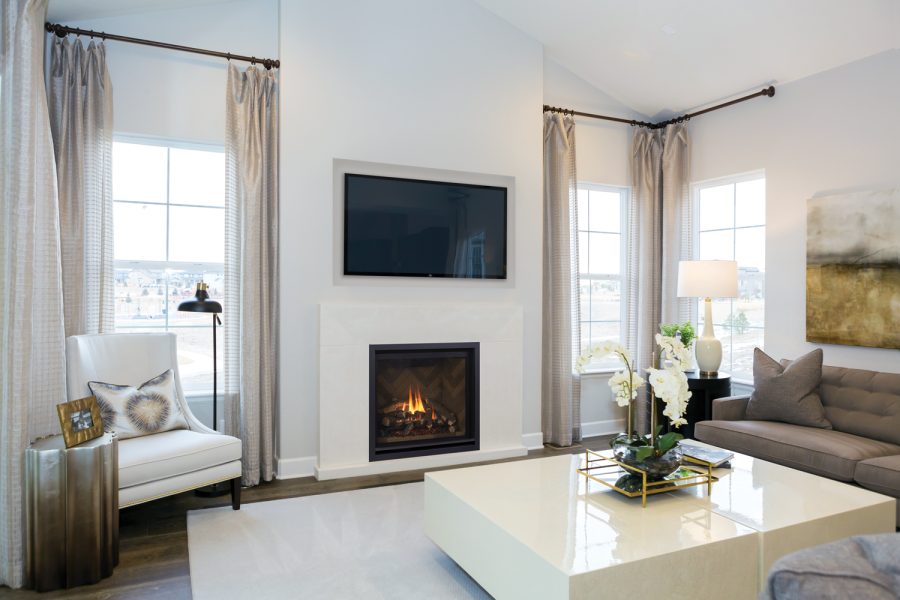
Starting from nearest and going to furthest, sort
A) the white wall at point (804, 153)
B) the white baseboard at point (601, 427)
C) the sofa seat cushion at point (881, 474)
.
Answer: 1. the sofa seat cushion at point (881, 474)
2. the white wall at point (804, 153)
3. the white baseboard at point (601, 427)

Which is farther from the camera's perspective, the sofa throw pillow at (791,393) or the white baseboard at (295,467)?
the white baseboard at (295,467)

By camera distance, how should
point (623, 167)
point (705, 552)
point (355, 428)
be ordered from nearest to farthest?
point (705, 552) → point (355, 428) → point (623, 167)

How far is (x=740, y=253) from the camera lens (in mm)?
4875

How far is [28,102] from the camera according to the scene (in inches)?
101

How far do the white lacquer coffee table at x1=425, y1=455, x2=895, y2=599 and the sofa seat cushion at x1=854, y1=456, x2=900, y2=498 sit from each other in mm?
433

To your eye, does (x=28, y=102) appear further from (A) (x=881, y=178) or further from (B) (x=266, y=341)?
(A) (x=881, y=178)

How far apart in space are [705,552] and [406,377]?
2.66 m

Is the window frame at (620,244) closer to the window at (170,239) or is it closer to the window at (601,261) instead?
the window at (601,261)

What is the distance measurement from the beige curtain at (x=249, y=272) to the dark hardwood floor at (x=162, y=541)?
30cm

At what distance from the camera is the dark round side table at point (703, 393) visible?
14.3 ft

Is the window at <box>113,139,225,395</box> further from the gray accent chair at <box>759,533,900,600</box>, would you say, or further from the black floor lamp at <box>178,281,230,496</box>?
the gray accent chair at <box>759,533,900,600</box>

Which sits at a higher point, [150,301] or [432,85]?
[432,85]

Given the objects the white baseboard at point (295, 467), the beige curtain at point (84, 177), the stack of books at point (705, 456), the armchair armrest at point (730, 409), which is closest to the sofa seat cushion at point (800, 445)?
the armchair armrest at point (730, 409)

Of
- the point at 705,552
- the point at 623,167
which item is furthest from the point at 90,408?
the point at 623,167
